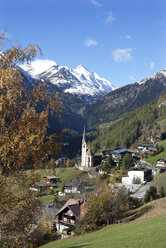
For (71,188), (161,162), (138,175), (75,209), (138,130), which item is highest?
(138,130)

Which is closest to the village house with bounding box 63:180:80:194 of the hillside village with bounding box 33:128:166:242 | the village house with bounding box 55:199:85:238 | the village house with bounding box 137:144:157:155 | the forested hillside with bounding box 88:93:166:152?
the hillside village with bounding box 33:128:166:242

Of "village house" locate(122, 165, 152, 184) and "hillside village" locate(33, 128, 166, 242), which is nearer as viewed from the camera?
"hillside village" locate(33, 128, 166, 242)

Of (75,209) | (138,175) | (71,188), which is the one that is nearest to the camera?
(75,209)

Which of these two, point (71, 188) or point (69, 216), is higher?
point (69, 216)

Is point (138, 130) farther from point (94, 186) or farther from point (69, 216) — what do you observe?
point (69, 216)

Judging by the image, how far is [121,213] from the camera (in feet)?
140

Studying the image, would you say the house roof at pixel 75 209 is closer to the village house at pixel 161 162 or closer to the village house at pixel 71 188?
the village house at pixel 71 188

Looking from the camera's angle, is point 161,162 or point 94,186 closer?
point 94,186

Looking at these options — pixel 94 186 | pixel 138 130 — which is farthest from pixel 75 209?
pixel 138 130

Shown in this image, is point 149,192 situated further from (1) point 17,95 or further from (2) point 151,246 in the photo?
(1) point 17,95

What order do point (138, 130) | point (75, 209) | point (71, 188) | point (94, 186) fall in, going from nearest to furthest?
point (75, 209), point (94, 186), point (71, 188), point (138, 130)

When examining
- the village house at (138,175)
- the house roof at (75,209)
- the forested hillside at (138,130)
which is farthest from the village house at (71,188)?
the forested hillside at (138,130)

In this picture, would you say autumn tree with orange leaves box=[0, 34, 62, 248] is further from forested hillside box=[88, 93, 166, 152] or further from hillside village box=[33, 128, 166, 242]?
forested hillside box=[88, 93, 166, 152]

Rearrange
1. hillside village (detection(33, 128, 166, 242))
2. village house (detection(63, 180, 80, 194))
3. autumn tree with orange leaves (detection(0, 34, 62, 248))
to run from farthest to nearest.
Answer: village house (detection(63, 180, 80, 194))
hillside village (detection(33, 128, 166, 242))
autumn tree with orange leaves (detection(0, 34, 62, 248))
